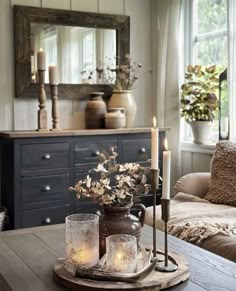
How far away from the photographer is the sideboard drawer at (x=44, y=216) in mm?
3270

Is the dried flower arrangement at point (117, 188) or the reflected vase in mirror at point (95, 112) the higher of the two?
the reflected vase in mirror at point (95, 112)

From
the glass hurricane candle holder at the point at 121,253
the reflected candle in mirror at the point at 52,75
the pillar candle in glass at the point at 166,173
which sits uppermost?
the reflected candle in mirror at the point at 52,75

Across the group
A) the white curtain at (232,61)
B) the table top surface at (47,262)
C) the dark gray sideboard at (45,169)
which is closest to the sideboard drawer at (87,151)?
the dark gray sideboard at (45,169)

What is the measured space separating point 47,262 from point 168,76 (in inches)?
105

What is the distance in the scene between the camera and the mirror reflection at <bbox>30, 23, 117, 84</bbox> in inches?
146

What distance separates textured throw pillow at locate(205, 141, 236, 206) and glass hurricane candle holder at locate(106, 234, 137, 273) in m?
1.65

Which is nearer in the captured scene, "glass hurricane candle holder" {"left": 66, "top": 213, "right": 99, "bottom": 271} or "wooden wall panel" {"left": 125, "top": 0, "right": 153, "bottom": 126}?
"glass hurricane candle holder" {"left": 66, "top": 213, "right": 99, "bottom": 271}

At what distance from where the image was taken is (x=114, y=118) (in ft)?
12.0

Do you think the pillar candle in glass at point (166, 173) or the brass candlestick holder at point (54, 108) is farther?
the brass candlestick holder at point (54, 108)

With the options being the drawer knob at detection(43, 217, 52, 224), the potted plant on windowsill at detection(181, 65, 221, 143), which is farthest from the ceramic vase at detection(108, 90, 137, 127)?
the drawer knob at detection(43, 217, 52, 224)

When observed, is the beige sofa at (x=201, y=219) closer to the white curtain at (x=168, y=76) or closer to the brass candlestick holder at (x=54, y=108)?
the white curtain at (x=168, y=76)

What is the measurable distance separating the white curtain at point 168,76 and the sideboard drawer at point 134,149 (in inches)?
17.3

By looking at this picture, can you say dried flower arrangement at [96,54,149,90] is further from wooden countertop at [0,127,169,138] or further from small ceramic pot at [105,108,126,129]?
wooden countertop at [0,127,169,138]

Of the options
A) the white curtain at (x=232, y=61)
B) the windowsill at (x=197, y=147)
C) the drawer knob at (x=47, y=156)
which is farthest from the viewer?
the windowsill at (x=197, y=147)
